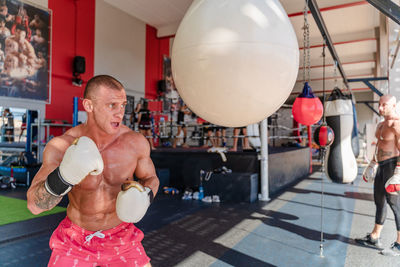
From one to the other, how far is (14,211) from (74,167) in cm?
344

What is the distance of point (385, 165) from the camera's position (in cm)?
267

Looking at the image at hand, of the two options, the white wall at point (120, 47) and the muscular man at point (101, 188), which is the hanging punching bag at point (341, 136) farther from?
the white wall at point (120, 47)

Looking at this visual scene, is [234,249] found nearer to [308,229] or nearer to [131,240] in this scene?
[308,229]

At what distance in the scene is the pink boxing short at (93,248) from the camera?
1.10 metres

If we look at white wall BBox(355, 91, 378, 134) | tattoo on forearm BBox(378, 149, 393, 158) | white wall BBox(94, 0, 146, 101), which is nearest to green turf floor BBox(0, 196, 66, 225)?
tattoo on forearm BBox(378, 149, 393, 158)

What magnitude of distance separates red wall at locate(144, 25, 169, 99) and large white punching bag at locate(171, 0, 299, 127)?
909 cm

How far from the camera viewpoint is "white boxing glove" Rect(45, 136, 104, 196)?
0.89 meters

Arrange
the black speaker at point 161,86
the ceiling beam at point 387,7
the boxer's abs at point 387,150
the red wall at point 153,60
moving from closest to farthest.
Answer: the ceiling beam at point 387,7
the boxer's abs at point 387,150
the red wall at point 153,60
the black speaker at point 161,86

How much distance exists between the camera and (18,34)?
245 inches

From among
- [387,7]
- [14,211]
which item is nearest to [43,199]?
[387,7]

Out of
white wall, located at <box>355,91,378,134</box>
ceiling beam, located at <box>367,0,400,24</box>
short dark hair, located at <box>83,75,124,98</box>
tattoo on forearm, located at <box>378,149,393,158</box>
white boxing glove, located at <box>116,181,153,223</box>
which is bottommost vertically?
white boxing glove, located at <box>116,181,153,223</box>

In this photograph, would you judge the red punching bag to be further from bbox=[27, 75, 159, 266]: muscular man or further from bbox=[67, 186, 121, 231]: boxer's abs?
bbox=[67, 186, 121, 231]: boxer's abs

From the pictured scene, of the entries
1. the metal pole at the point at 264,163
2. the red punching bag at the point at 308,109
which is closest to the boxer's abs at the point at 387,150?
the red punching bag at the point at 308,109

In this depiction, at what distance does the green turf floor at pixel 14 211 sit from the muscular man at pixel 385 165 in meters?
3.57
